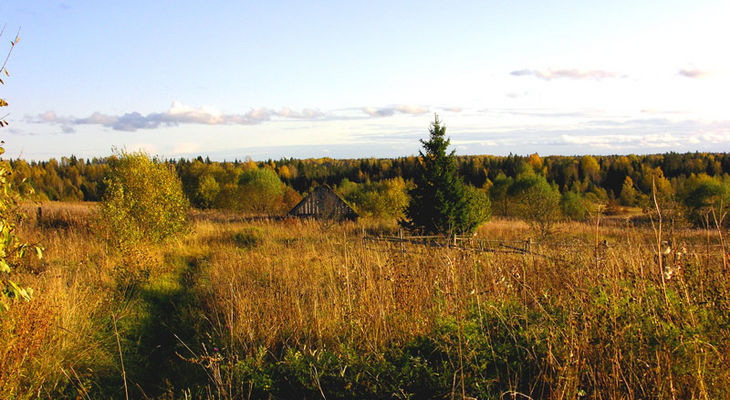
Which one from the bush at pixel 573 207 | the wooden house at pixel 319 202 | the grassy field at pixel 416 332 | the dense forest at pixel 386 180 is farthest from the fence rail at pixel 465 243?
the bush at pixel 573 207

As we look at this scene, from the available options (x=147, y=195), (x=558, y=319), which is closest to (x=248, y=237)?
(x=147, y=195)

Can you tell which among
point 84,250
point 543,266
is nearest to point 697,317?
point 543,266

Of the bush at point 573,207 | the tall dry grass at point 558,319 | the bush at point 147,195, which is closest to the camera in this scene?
the tall dry grass at point 558,319

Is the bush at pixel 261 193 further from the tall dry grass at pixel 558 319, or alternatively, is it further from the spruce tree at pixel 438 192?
the tall dry grass at pixel 558 319

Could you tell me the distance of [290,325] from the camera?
5293 mm

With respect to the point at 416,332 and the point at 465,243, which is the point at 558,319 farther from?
the point at 465,243

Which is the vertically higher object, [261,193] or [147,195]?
[147,195]

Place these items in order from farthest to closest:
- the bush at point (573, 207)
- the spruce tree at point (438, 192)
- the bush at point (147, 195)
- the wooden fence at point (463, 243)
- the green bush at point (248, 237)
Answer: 1. the bush at point (573, 207)
2. the spruce tree at point (438, 192)
3. the green bush at point (248, 237)
4. the bush at point (147, 195)
5. the wooden fence at point (463, 243)

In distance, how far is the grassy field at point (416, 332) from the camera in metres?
2.84

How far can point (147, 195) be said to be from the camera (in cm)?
1349

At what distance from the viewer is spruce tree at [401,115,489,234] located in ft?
65.0

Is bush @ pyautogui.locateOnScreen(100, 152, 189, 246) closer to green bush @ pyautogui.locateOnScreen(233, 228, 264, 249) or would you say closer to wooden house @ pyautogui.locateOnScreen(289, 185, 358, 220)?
green bush @ pyautogui.locateOnScreen(233, 228, 264, 249)

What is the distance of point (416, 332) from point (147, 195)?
11.9 meters

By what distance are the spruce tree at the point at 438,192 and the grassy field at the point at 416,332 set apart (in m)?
11.8
